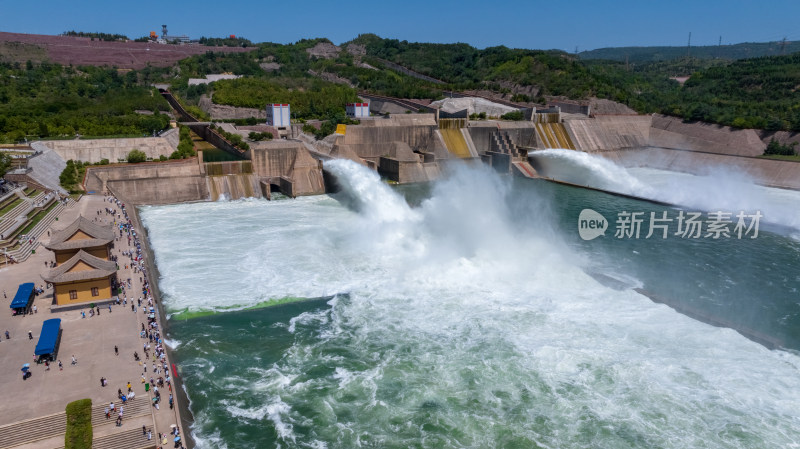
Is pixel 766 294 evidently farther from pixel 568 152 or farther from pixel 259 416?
pixel 568 152

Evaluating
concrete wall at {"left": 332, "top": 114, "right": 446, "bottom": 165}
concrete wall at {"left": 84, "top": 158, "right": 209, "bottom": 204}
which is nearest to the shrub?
concrete wall at {"left": 84, "top": 158, "right": 209, "bottom": 204}

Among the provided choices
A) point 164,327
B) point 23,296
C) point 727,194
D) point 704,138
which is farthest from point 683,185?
point 23,296

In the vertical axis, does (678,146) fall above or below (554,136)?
below

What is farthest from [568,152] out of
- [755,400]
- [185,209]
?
[755,400]

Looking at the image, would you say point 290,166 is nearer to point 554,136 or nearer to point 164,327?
point 164,327

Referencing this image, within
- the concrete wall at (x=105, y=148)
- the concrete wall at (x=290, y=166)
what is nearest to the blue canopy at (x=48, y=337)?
the concrete wall at (x=290, y=166)

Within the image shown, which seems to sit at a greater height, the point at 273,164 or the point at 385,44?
the point at 385,44

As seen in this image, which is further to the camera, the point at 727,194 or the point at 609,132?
the point at 609,132
